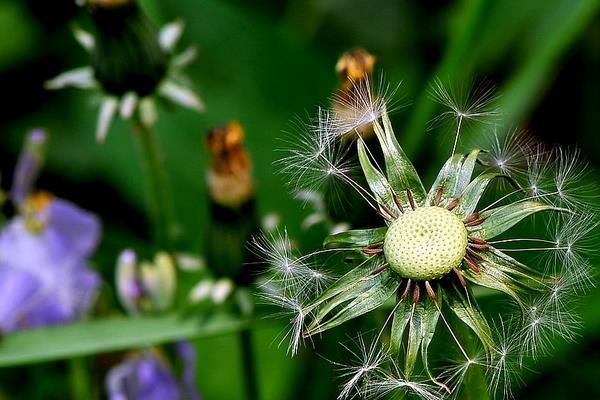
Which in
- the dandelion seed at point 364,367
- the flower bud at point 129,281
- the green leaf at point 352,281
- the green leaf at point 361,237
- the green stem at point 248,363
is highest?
the green leaf at point 361,237

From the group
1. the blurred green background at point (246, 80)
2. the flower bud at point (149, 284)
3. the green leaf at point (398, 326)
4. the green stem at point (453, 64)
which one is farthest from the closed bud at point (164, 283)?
the green leaf at point (398, 326)

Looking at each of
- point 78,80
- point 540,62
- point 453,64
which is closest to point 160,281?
point 78,80

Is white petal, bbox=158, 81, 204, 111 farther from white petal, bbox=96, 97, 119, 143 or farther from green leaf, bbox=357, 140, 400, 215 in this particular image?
green leaf, bbox=357, 140, 400, 215

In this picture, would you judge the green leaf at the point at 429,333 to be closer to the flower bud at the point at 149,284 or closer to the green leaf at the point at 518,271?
the green leaf at the point at 518,271

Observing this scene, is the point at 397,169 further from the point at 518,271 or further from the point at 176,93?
the point at 176,93

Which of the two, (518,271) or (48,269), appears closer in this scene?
(518,271)

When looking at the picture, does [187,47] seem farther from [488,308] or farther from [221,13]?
[488,308]
